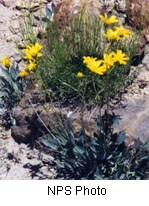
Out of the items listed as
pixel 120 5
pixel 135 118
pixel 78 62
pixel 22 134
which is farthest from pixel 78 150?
pixel 120 5

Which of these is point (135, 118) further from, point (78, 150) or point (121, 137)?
point (78, 150)

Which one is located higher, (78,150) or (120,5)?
(120,5)

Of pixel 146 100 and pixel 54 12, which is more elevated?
pixel 54 12

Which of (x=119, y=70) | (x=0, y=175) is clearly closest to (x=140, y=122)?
(x=119, y=70)

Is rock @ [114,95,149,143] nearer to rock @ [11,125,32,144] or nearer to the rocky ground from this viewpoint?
the rocky ground

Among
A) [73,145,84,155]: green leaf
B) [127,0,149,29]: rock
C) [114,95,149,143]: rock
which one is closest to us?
[73,145,84,155]: green leaf

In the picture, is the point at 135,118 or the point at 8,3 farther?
the point at 8,3

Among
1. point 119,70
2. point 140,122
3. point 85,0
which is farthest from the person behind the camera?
point 85,0

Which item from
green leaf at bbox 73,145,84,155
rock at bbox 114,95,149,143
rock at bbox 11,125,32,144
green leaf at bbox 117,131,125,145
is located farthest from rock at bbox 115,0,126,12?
green leaf at bbox 73,145,84,155

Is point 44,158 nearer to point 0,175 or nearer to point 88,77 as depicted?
point 0,175

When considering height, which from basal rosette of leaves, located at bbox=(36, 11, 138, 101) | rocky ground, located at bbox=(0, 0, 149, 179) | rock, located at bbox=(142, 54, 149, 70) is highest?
basal rosette of leaves, located at bbox=(36, 11, 138, 101)

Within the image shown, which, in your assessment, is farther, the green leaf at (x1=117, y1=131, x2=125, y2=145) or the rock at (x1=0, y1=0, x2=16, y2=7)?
the rock at (x1=0, y1=0, x2=16, y2=7)
